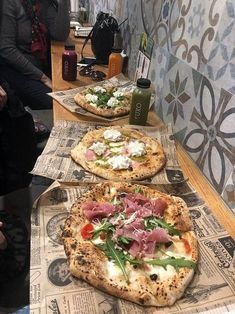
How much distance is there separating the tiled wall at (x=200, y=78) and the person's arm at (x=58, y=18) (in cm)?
97

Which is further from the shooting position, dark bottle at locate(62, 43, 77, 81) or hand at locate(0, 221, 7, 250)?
dark bottle at locate(62, 43, 77, 81)

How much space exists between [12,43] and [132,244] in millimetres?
1752

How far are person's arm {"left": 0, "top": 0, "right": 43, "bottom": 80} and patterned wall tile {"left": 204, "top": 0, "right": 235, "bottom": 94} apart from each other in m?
1.43

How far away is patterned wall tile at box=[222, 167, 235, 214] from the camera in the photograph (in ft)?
3.03

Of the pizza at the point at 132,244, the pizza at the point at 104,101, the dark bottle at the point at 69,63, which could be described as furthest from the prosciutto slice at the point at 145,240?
the dark bottle at the point at 69,63

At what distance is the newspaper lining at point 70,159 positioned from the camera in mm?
1011

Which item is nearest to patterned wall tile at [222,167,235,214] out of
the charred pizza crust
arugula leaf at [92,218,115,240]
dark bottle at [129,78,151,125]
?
arugula leaf at [92,218,115,240]

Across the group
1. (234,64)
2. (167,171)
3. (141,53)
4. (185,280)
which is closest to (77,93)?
(141,53)

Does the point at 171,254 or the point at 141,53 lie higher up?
the point at 141,53

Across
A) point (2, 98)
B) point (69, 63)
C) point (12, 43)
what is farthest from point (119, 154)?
point (12, 43)

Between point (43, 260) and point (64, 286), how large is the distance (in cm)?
9

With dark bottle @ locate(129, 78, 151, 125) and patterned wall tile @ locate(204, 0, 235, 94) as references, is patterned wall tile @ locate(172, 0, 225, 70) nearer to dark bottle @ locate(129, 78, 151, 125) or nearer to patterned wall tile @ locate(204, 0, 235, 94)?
patterned wall tile @ locate(204, 0, 235, 94)

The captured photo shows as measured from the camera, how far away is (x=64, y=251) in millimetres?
777

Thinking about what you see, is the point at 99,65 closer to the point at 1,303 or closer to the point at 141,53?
the point at 141,53
